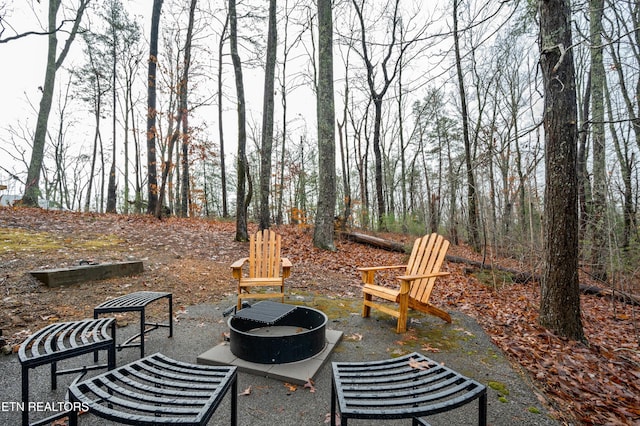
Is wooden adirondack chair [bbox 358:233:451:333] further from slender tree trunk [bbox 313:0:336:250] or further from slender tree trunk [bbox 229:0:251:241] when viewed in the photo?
slender tree trunk [bbox 229:0:251:241]

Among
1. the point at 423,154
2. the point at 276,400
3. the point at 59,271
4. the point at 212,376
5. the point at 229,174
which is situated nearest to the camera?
the point at 212,376

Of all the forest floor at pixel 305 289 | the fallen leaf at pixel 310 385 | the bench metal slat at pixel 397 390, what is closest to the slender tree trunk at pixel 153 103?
the forest floor at pixel 305 289

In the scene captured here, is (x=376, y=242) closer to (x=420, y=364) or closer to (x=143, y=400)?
(x=420, y=364)

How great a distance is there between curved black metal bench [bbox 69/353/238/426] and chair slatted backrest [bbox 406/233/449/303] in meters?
2.50

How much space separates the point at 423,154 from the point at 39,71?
18.9m

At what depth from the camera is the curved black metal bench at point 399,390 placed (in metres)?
1.25

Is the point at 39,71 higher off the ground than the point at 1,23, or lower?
higher

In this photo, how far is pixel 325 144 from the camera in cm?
701

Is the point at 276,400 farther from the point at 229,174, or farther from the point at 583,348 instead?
the point at 229,174

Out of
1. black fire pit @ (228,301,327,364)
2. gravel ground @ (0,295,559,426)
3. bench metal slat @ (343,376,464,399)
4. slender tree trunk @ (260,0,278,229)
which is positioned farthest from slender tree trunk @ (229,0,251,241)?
bench metal slat @ (343,376,464,399)

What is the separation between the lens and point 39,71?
13445 mm

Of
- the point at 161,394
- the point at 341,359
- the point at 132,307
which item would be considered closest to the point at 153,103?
the point at 132,307

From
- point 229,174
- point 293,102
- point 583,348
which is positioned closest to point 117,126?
point 229,174

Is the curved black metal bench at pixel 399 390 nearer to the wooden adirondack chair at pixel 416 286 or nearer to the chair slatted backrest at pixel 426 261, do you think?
the wooden adirondack chair at pixel 416 286
